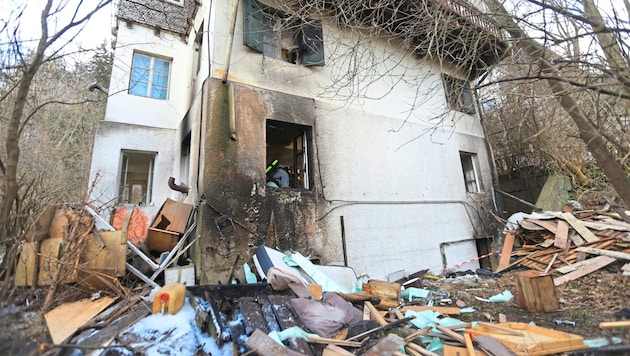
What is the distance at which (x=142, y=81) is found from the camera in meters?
7.00

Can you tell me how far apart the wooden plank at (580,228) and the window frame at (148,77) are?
10.5m

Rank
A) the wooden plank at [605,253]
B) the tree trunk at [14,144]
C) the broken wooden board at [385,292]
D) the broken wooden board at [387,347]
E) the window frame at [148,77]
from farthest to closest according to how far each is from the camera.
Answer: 1. the window frame at [148,77]
2. the wooden plank at [605,253]
3. the broken wooden board at [385,292]
4. the broken wooden board at [387,347]
5. the tree trunk at [14,144]

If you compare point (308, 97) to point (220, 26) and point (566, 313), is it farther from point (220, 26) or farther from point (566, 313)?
point (566, 313)

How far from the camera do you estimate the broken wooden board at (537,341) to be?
8.24ft

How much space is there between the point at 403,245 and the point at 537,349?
12.5ft

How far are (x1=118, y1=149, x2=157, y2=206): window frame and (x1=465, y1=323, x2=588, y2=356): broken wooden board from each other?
7.08m

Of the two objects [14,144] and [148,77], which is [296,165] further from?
[148,77]

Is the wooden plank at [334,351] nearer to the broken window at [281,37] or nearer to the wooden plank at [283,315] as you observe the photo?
the wooden plank at [283,315]

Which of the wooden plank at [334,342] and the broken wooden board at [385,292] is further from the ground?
the broken wooden board at [385,292]

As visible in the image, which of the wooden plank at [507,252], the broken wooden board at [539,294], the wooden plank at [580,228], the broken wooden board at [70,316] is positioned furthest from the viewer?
the wooden plank at [507,252]

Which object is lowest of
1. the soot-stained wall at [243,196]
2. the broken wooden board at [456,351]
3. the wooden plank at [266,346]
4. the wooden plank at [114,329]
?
the broken wooden board at [456,351]

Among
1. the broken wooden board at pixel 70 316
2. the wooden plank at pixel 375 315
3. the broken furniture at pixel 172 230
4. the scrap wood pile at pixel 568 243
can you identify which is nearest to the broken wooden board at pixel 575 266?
the scrap wood pile at pixel 568 243

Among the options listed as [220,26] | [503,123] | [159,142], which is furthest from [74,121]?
[503,123]

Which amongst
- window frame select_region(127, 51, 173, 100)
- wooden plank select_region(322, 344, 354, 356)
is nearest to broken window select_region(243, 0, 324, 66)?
window frame select_region(127, 51, 173, 100)
